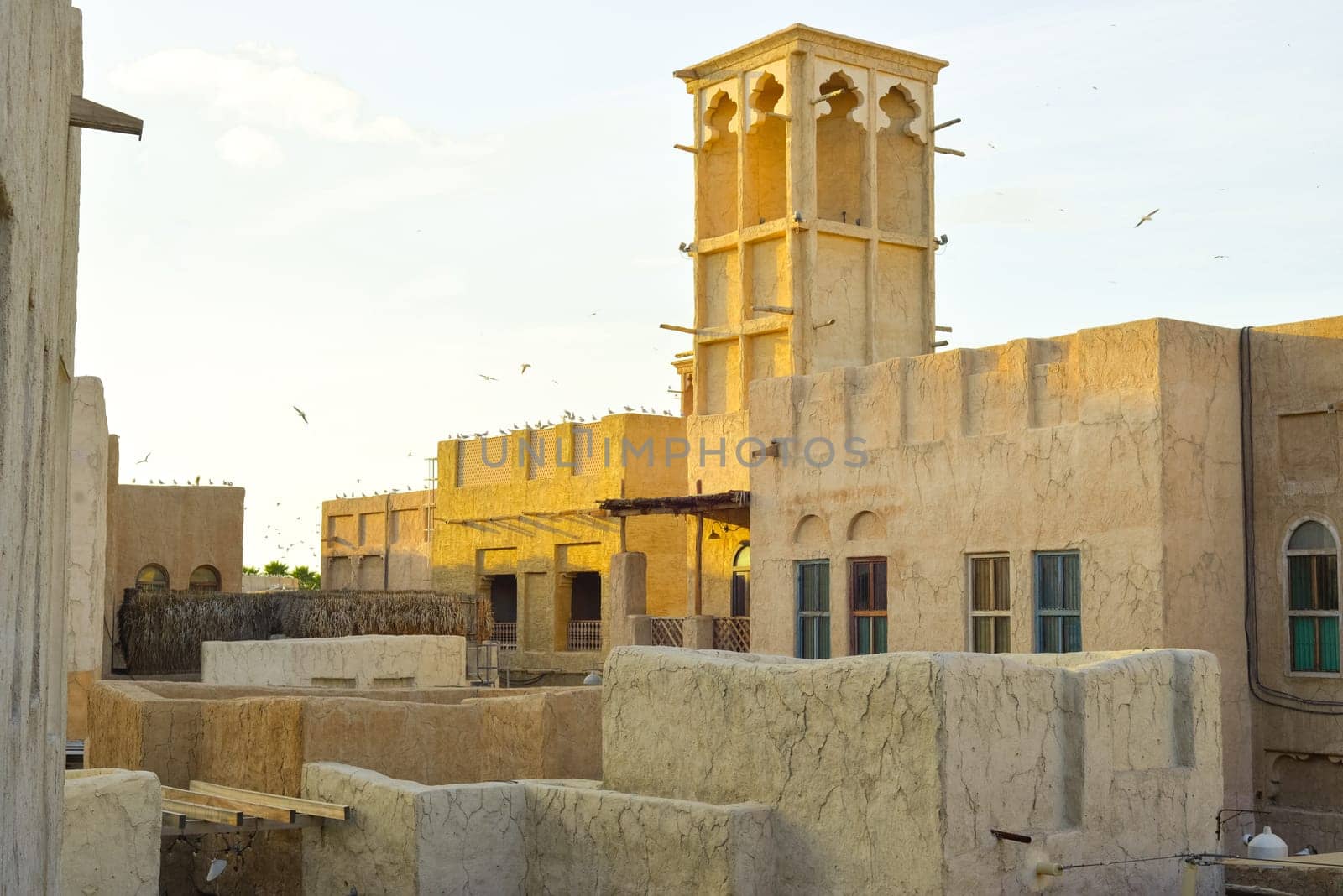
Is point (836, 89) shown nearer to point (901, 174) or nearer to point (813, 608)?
point (901, 174)

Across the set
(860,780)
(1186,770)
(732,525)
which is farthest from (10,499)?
(732,525)

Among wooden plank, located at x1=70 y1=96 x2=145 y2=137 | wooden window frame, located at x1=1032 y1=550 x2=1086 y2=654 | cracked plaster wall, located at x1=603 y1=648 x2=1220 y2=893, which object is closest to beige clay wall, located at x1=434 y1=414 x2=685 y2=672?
wooden window frame, located at x1=1032 y1=550 x2=1086 y2=654

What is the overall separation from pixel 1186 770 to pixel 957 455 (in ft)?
23.9

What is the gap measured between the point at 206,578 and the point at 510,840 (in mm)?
20141

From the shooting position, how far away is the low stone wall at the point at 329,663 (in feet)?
60.8

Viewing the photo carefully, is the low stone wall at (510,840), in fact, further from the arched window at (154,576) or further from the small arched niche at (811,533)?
the arched window at (154,576)

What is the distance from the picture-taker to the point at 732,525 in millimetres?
26891

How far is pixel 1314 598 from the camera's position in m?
14.3

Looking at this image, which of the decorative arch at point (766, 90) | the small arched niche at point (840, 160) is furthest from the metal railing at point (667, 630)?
the small arched niche at point (840, 160)

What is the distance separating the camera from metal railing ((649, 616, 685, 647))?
21.8m

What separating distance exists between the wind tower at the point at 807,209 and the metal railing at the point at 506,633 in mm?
6967

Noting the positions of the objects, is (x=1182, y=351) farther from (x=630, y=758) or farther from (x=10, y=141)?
(x=10, y=141)

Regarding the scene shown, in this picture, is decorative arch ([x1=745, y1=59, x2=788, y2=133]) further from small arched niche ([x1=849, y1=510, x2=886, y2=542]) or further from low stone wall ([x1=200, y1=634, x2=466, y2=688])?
low stone wall ([x1=200, y1=634, x2=466, y2=688])

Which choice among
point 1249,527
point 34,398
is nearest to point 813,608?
point 1249,527
